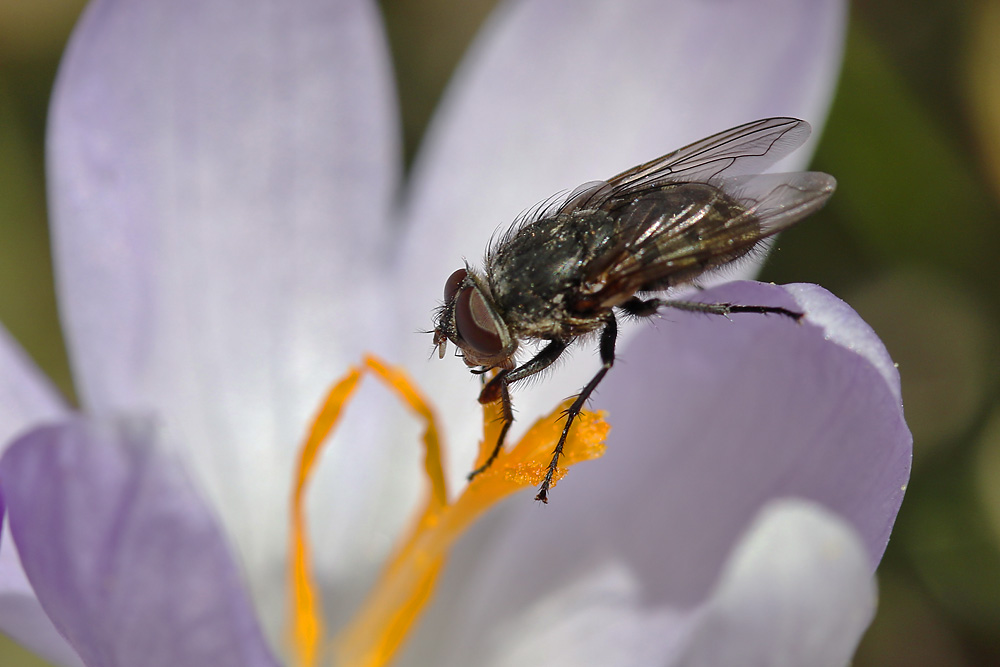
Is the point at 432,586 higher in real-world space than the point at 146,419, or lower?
lower

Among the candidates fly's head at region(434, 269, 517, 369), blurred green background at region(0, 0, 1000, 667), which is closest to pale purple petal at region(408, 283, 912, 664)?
fly's head at region(434, 269, 517, 369)

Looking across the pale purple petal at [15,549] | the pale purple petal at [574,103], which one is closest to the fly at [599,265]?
the pale purple petal at [574,103]

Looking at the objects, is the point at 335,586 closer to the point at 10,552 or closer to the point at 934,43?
the point at 10,552

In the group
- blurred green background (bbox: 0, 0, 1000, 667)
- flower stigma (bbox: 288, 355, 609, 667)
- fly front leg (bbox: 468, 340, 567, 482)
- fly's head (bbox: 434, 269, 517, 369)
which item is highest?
fly's head (bbox: 434, 269, 517, 369)

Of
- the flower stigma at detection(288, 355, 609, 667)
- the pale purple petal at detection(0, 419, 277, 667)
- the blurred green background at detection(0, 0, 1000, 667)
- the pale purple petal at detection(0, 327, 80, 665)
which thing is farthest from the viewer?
the blurred green background at detection(0, 0, 1000, 667)

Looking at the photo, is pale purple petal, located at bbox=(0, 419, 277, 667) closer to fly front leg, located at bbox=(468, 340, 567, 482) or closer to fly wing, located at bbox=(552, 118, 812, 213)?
fly front leg, located at bbox=(468, 340, 567, 482)

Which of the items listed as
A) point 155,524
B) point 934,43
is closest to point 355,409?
point 155,524

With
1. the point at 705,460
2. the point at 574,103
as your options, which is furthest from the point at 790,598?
the point at 574,103
